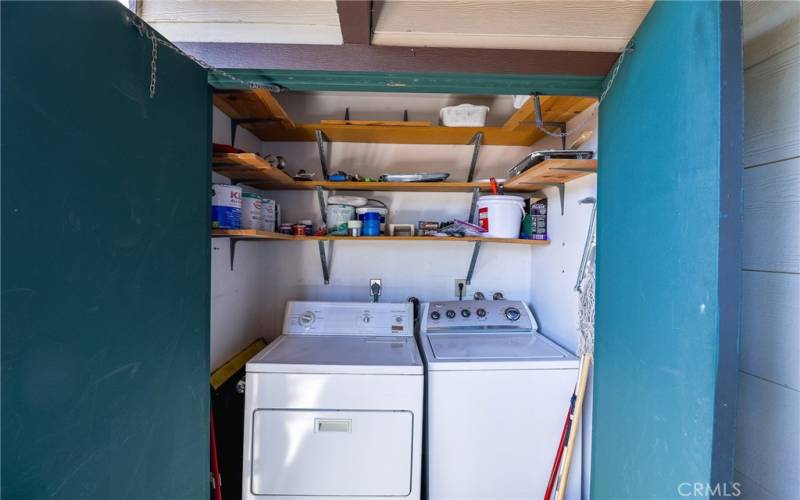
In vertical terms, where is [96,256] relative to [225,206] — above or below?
below

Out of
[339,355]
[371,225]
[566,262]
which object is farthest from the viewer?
[371,225]

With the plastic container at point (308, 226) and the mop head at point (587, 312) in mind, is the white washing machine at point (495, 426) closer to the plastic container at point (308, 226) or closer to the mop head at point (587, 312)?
the mop head at point (587, 312)

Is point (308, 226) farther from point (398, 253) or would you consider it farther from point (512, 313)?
point (512, 313)

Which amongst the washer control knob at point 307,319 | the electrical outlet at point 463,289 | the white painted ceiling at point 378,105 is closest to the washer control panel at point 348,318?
the washer control knob at point 307,319

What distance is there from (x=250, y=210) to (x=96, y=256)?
2.87 feet

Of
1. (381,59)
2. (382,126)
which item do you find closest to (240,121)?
(382,126)

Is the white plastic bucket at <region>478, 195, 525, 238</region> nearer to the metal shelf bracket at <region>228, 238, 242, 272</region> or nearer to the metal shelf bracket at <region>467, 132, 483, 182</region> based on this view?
the metal shelf bracket at <region>467, 132, 483, 182</region>

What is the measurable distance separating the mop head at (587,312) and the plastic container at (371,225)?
1171mm

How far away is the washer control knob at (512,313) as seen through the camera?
2.06 m

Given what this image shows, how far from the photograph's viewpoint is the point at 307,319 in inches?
78.0

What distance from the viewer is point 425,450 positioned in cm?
157

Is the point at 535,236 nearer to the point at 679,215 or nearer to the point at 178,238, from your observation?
the point at 679,215

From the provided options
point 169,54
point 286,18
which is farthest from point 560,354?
point 169,54

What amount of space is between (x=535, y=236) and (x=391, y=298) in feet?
3.44
